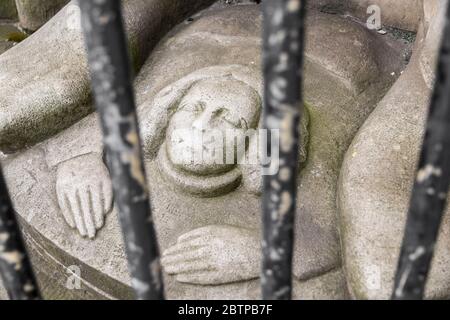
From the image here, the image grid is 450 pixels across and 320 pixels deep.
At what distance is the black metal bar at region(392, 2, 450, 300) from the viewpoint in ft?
2.05

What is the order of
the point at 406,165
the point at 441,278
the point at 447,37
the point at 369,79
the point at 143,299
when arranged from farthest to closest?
the point at 369,79
the point at 406,165
the point at 441,278
the point at 143,299
the point at 447,37

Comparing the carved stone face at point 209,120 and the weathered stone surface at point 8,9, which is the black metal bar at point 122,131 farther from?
the weathered stone surface at point 8,9

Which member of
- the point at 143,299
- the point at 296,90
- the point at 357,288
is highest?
the point at 296,90

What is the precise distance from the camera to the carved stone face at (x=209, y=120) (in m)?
1.26

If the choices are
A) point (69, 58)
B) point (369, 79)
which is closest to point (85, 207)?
point (69, 58)

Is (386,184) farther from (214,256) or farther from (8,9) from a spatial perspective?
(8,9)

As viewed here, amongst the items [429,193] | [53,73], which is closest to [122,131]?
[429,193]

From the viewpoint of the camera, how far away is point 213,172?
4.20ft

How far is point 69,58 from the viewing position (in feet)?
4.98

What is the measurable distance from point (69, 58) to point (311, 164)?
0.59 meters

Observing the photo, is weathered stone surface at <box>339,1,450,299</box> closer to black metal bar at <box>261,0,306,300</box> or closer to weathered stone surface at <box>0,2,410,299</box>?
weathered stone surface at <box>0,2,410,299</box>

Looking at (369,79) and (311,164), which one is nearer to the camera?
(311,164)

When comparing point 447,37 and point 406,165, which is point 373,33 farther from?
point 447,37

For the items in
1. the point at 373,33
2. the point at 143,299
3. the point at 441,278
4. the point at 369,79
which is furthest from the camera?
the point at 373,33
